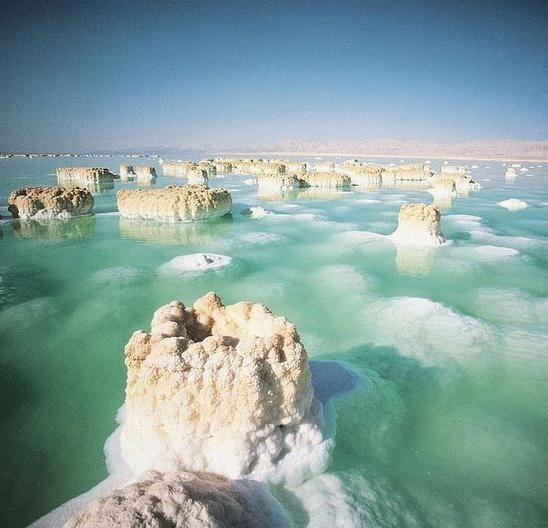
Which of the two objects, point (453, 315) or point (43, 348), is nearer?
point (43, 348)

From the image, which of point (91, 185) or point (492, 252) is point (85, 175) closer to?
point (91, 185)

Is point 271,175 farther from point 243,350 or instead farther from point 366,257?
point 243,350

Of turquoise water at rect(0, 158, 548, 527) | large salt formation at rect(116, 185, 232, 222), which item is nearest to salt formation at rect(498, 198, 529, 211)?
turquoise water at rect(0, 158, 548, 527)

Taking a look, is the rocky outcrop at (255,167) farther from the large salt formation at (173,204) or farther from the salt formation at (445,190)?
the large salt formation at (173,204)

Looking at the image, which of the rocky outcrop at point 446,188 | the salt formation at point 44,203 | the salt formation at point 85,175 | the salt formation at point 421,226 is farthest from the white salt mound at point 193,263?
the salt formation at point 85,175

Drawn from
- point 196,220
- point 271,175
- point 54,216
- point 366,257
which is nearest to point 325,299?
point 366,257

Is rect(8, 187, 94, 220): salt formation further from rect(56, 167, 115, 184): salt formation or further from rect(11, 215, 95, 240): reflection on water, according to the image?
rect(56, 167, 115, 184): salt formation

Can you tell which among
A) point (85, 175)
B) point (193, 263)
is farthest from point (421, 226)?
point (85, 175)
